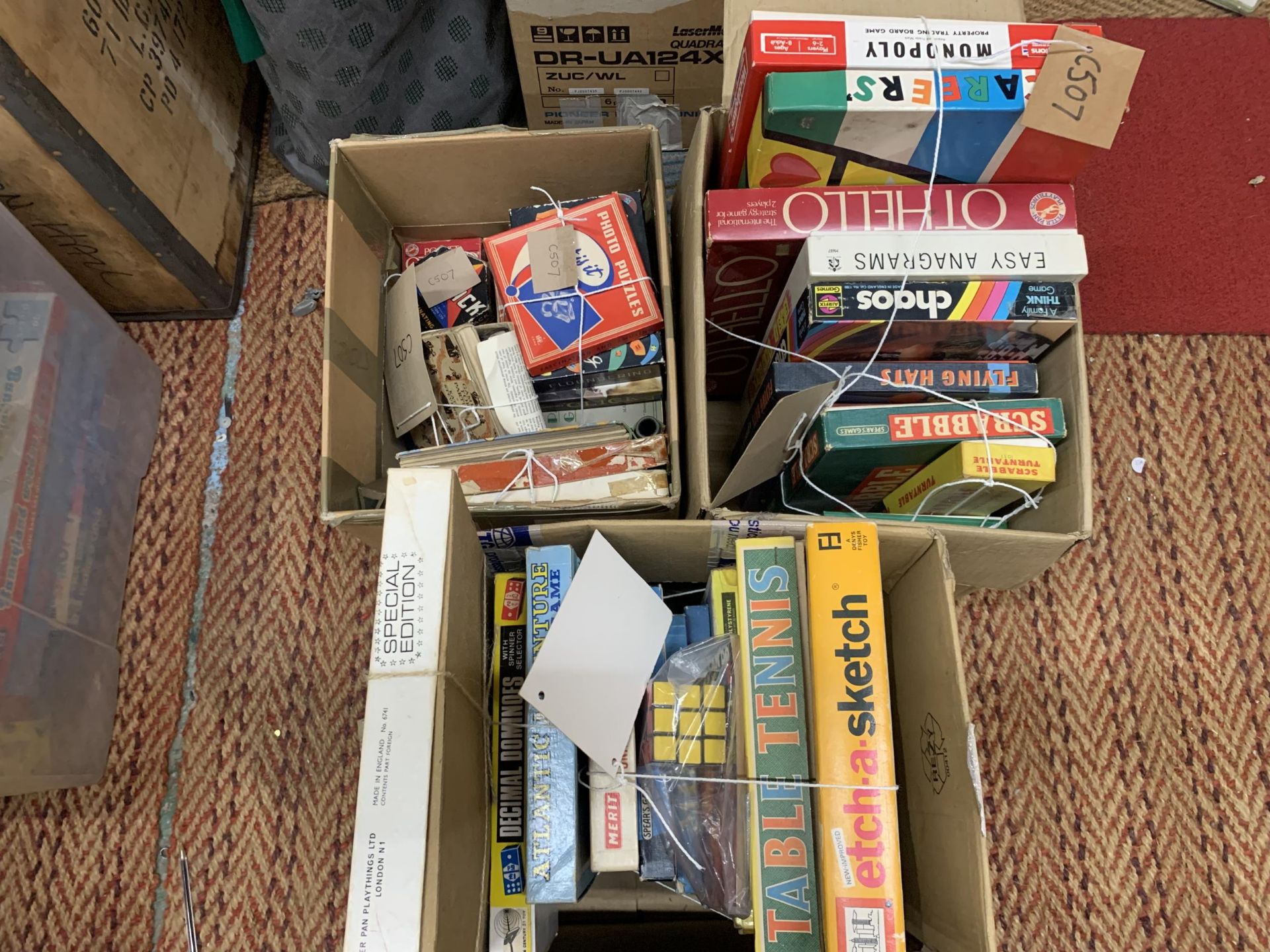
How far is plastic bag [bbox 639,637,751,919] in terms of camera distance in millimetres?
751

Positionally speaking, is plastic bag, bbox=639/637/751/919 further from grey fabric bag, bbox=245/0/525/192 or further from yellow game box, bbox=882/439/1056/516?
grey fabric bag, bbox=245/0/525/192

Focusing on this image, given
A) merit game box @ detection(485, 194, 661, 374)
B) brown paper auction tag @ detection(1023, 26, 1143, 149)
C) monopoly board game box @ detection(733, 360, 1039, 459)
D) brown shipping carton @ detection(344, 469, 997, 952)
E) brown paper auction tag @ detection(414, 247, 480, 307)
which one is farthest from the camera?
brown paper auction tag @ detection(414, 247, 480, 307)

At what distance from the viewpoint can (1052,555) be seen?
2.85ft

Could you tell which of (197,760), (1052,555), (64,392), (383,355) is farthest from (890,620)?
(64,392)

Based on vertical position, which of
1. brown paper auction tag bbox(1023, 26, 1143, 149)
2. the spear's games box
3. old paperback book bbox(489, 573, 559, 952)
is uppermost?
brown paper auction tag bbox(1023, 26, 1143, 149)

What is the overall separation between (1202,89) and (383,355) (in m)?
1.46

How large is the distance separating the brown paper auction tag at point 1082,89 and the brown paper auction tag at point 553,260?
0.50 meters

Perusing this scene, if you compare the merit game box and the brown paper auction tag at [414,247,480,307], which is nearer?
the merit game box

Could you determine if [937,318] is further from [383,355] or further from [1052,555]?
[383,355]

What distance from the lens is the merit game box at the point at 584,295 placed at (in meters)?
0.96

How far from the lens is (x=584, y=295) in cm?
97

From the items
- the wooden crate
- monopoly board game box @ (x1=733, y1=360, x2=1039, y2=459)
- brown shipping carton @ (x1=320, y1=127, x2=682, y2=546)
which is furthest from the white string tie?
the wooden crate

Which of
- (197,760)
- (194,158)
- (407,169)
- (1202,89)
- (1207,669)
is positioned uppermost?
(1202,89)

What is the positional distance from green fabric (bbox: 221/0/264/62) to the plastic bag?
1.05 m
